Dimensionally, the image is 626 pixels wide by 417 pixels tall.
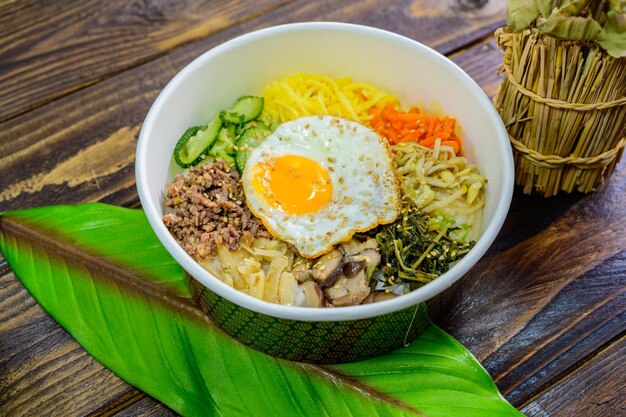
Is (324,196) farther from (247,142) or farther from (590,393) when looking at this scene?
(590,393)

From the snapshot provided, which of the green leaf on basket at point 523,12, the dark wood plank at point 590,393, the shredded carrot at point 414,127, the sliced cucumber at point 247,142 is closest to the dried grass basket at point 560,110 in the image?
the green leaf on basket at point 523,12

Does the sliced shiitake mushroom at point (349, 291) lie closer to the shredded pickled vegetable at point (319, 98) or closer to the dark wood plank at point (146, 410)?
the dark wood plank at point (146, 410)

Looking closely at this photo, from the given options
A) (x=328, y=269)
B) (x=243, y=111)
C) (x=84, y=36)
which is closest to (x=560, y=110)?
(x=328, y=269)

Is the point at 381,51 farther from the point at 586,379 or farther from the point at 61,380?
the point at 61,380

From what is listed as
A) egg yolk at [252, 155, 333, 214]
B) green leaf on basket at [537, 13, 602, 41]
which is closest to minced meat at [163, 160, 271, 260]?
egg yolk at [252, 155, 333, 214]

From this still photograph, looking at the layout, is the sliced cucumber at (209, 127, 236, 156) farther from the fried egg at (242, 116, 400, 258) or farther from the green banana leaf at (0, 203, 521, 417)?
the green banana leaf at (0, 203, 521, 417)
